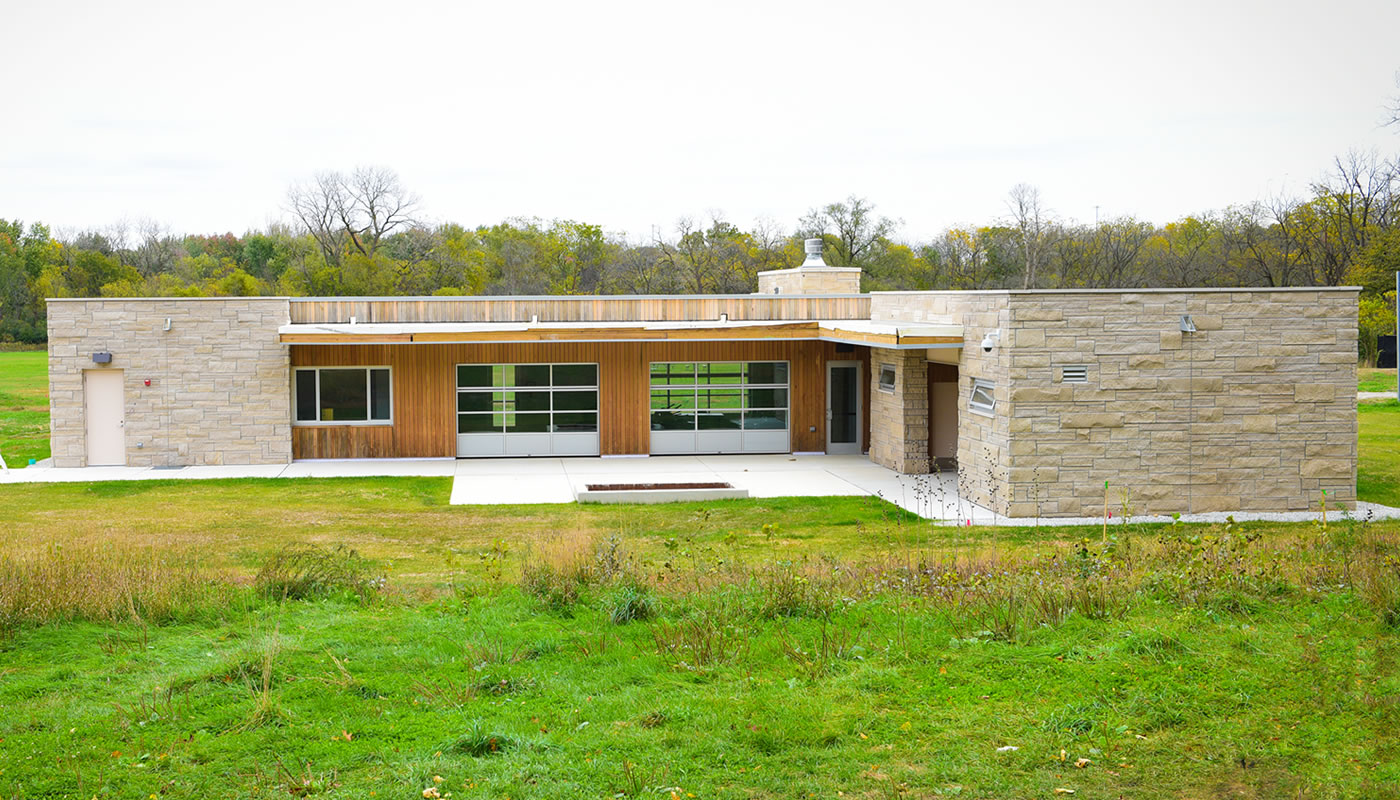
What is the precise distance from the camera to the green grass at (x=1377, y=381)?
36.7m

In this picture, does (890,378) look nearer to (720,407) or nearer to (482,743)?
(720,407)

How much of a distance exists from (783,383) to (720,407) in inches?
57.5

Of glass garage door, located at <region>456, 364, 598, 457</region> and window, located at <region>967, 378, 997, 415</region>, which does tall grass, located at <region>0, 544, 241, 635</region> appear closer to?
window, located at <region>967, 378, 997, 415</region>

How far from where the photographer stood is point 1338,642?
7.82m

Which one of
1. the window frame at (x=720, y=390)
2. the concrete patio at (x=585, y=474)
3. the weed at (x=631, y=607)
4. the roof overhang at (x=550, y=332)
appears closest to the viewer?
the weed at (x=631, y=607)

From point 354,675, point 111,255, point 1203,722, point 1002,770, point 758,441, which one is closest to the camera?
point 1002,770

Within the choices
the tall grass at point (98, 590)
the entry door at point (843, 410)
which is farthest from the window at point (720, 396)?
the tall grass at point (98, 590)

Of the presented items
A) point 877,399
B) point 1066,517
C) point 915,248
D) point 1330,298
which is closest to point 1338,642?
point 1066,517

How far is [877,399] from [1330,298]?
8.71 m

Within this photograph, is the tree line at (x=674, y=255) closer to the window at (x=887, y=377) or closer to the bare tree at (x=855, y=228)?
the bare tree at (x=855, y=228)

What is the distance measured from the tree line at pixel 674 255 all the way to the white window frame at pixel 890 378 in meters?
35.8

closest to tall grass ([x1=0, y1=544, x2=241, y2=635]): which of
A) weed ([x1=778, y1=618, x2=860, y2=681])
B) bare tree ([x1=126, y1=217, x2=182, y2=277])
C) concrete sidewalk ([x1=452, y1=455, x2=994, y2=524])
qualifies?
weed ([x1=778, y1=618, x2=860, y2=681])

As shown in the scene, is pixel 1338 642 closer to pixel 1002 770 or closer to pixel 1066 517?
pixel 1002 770

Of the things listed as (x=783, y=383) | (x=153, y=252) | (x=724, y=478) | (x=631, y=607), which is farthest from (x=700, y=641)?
(x=153, y=252)
